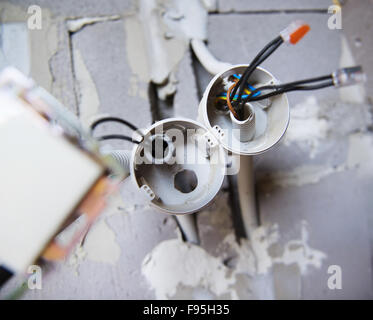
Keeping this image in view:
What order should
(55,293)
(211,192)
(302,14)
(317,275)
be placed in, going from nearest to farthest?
(211,192)
(55,293)
(317,275)
(302,14)

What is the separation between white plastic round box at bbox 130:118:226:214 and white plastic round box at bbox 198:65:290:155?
32 mm

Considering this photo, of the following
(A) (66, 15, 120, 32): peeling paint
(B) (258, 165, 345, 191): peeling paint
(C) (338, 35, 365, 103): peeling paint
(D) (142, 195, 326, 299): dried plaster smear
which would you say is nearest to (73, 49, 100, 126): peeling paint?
(A) (66, 15, 120, 32): peeling paint

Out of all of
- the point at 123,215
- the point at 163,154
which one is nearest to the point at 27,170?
the point at 163,154

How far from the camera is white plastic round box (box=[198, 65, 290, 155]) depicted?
64 centimetres

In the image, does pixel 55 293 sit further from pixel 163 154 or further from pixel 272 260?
pixel 272 260

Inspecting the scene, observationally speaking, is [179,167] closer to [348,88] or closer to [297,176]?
[297,176]

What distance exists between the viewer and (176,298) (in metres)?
0.86

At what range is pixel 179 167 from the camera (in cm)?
69

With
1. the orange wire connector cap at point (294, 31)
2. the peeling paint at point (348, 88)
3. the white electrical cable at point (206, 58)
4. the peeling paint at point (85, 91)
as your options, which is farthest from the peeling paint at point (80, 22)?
the peeling paint at point (348, 88)

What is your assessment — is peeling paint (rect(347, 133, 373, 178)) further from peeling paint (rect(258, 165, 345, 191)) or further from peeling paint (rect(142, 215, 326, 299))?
peeling paint (rect(142, 215, 326, 299))

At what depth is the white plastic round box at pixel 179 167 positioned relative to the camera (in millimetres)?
609

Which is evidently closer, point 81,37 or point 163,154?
point 163,154

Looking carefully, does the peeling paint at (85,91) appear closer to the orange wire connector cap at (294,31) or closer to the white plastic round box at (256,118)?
the white plastic round box at (256,118)
